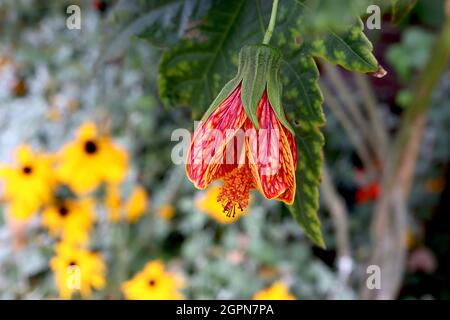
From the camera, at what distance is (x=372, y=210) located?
58.8 inches

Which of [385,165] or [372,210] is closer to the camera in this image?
[385,165]

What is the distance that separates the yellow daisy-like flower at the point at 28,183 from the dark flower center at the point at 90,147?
0.09 meters

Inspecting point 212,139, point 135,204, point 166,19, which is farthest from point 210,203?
point 212,139

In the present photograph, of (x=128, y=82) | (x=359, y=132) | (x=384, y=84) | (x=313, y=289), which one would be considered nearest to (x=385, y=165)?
(x=313, y=289)

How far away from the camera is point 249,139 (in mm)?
327

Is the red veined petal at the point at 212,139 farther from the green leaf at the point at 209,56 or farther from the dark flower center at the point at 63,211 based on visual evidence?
the dark flower center at the point at 63,211

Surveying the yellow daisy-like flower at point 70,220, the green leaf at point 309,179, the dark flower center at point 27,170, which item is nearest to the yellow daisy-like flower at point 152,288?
the yellow daisy-like flower at point 70,220

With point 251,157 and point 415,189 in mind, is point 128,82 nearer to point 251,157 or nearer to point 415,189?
point 415,189

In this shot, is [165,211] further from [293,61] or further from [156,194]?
[293,61]

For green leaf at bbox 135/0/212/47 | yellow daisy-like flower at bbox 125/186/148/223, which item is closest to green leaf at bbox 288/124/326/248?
green leaf at bbox 135/0/212/47

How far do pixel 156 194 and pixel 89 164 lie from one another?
36 cm

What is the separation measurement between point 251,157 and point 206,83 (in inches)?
4.9

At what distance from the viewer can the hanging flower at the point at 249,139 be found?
1.05 ft

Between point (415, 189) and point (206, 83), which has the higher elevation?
point (206, 83)
